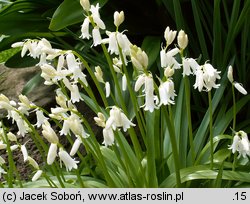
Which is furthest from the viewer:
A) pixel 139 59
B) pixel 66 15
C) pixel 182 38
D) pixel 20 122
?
pixel 66 15

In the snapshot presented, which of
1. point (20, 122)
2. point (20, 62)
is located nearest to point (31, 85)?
point (20, 62)

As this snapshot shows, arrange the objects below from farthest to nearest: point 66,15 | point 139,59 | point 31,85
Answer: point 31,85, point 66,15, point 139,59

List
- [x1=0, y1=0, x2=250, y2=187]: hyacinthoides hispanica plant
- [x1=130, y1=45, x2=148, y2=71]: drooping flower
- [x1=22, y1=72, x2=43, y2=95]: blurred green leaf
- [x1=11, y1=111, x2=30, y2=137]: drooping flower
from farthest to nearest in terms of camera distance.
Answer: [x1=22, y1=72, x2=43, y2=95]: blurred green leaf < [x1=11, y1=111, x2=30, y2=137]: drooping flower < [x1=0, y1=0, x2=250, y2=187]: hyacinthoides hispanica plant < [x1=130, y1=45, x2=148, y2=71]: drooping flower

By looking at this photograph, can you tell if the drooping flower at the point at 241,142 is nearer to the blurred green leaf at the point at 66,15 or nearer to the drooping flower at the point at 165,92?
the drooping flower at the point at 165,92

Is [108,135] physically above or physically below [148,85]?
below

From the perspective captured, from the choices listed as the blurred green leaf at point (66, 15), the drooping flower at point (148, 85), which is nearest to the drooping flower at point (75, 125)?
the drooping flower at point (148, 85)

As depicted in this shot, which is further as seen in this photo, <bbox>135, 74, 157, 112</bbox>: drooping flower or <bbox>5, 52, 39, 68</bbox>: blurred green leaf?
<bbox>5, 52, 39, 68</bbox>: blurred green leaf

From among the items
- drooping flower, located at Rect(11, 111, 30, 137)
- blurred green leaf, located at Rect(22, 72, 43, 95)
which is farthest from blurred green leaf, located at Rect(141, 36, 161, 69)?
drooping flower, located at Rect(11, 111, 30, 137)

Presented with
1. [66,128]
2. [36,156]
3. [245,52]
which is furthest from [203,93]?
[66,128]

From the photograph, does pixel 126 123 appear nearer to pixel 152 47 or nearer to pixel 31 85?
pixel 152 47

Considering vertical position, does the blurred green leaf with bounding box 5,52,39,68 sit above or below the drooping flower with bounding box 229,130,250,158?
below

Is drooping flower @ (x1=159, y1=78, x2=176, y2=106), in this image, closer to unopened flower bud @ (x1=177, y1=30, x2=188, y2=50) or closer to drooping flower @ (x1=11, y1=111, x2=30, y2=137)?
unopened flower bud @ (x1=177, y1=30, x2=188, y2=50)
